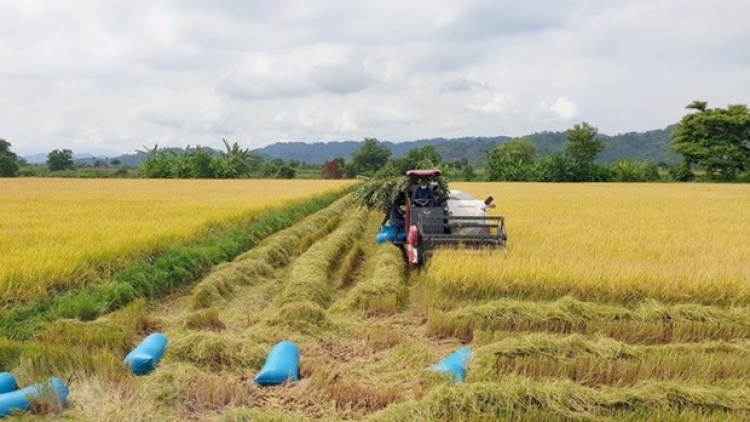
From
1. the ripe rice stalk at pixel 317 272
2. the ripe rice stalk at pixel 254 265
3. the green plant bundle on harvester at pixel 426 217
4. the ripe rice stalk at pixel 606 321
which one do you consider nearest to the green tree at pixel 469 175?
the ripe rice stalk at pixel 254 265

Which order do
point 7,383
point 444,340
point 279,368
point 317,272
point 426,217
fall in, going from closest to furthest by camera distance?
point 7,383, point 279,368, point 444,340, point 317,272, point 426,217

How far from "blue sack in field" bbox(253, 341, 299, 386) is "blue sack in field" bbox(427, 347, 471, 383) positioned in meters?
1.10

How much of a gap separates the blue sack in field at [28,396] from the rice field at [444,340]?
0.10 meters

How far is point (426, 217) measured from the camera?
9219 mm

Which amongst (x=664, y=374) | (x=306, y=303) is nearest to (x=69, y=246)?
(x=306, y=303)

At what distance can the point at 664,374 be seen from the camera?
14.7ft

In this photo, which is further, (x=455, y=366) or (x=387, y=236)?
(x=387, y=236)

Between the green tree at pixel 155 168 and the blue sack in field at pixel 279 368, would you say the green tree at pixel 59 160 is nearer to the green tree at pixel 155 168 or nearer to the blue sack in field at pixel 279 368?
the green tree at pixel 155 168

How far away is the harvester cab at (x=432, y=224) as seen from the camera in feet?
28.5

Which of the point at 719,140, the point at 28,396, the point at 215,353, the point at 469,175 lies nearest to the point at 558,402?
the point at 215,353

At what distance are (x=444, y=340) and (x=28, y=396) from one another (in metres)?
3.61

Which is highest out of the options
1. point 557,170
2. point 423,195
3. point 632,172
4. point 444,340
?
point 423,195

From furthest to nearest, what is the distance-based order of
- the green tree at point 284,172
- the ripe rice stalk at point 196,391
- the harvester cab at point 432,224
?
the green tree at point 284,172
the harvester cab at point 432,224
the ripe rice stalk at point 196,391

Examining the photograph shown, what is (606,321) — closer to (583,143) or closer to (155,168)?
(155,168)
